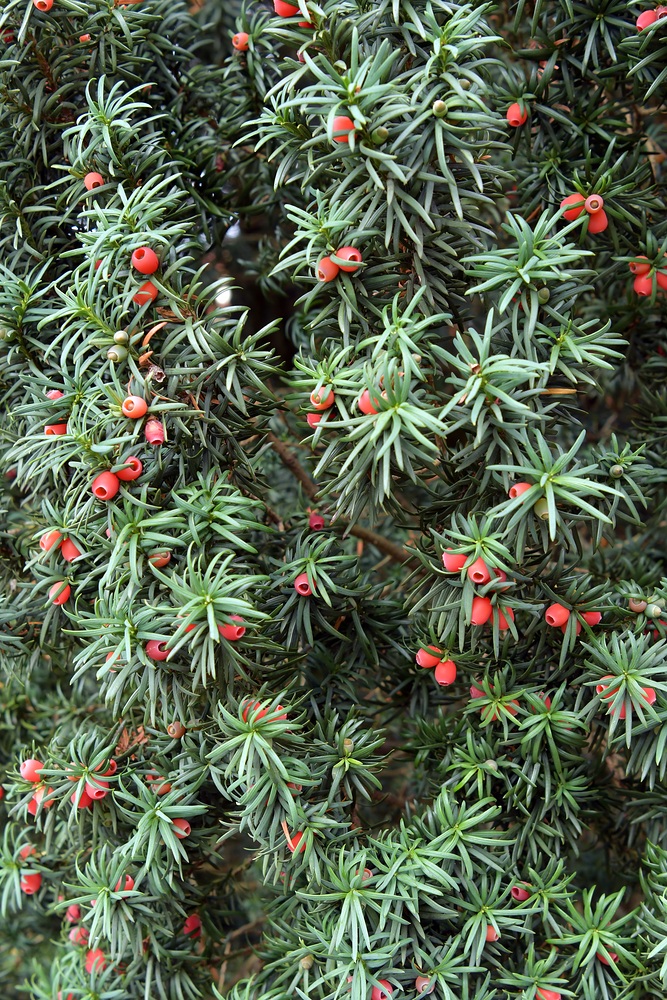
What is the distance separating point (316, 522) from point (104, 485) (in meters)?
0.46

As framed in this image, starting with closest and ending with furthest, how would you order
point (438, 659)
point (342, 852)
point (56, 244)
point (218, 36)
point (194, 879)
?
point (342, 852) < point (438, 659) < point (56, 244) < point (194, 879) < point (218, 36)

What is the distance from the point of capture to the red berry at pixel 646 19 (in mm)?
1317

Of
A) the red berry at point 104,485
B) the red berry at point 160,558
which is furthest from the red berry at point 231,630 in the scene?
the red berry at point 104,485

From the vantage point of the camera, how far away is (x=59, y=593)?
4.65 feet

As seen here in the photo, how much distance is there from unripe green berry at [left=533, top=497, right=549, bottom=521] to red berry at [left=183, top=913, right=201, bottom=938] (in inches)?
44.5

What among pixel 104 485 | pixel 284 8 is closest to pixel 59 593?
pixel 104 485

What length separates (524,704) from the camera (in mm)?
1413

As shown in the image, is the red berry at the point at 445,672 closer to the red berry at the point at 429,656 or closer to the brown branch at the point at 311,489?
the red berry at the point at 429,656

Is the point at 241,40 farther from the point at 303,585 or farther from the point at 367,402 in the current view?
the point at 303,585

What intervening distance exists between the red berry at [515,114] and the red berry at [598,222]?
26 cm

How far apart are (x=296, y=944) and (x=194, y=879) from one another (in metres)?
0.35

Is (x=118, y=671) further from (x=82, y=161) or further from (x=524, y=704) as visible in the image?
(x=82, y=161)

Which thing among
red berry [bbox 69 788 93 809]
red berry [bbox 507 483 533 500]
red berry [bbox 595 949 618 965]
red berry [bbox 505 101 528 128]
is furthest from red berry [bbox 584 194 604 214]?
red berry [bbox 69 788 93 809]

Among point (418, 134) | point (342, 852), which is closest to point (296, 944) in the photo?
point (342, 852)
